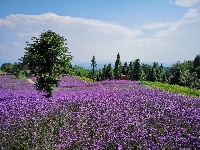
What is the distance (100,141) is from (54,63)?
9.74m

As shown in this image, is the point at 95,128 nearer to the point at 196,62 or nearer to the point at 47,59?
the point at 47,59

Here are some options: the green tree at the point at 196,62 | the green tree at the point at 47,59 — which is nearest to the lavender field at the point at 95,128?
the green tree at the point at 47,59

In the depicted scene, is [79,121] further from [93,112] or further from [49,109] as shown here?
[49,109]

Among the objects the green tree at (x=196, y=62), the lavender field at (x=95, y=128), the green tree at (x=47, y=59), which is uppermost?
the green tree at (x=196, y=62)

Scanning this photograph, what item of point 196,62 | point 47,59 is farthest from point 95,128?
point 196,62

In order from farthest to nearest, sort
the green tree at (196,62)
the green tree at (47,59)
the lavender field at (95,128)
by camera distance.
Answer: the green tree at (196,62), the green tree at (47,59), the lavender field at (95,128)

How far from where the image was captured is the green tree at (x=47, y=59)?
15375 mm

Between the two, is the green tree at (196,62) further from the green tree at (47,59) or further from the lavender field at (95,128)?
the lavender field at (95,128)

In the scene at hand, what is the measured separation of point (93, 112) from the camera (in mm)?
9609

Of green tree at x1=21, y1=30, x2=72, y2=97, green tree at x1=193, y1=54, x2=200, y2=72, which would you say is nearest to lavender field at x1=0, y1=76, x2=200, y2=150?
green tree at x1=21, y1=30, x2=72, y2=97

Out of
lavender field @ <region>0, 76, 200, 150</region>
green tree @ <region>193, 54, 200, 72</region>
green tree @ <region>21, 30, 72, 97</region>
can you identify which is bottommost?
lavender field @ <region>0, 76, 200, 150</region>

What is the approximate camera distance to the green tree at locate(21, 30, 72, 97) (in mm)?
15375

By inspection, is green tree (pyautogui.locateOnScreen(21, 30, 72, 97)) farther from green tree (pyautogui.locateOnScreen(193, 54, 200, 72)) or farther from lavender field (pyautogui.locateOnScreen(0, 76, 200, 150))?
A: green tree (pyautogui.locateOnScreen(193, 54, 200, 72))

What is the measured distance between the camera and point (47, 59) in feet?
51.7
